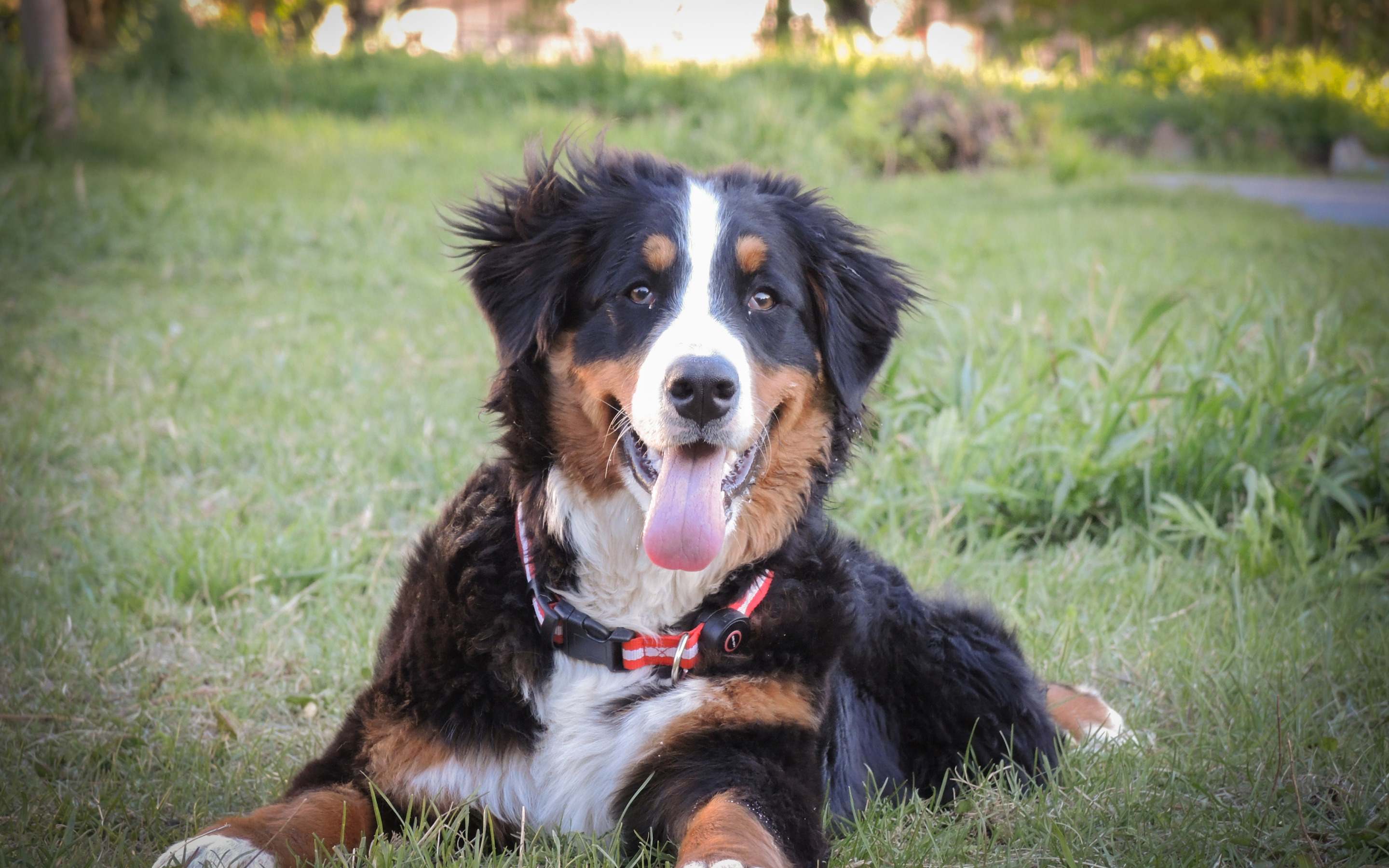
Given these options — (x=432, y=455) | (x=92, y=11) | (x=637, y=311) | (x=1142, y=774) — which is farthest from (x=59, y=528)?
(x=92, y=11)

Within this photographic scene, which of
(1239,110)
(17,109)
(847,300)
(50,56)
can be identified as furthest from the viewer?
(1239,110)

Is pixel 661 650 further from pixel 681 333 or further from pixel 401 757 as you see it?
pixel 681 333

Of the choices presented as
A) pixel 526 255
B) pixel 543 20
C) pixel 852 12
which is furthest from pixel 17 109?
pixel 543 20

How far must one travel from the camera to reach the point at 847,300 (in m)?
2.76

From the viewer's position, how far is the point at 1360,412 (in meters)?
4.38

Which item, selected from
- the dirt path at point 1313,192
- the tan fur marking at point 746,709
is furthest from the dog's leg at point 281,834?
the dirt path at point 1313,192

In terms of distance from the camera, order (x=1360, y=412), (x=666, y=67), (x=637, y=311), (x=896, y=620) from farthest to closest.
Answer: (x=666, y=67)
(x=1360, y=412)
(x=896, y=620)
(x=637, y=311)

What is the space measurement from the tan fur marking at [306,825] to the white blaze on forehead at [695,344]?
0.96 m

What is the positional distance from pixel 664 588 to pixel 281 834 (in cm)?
93

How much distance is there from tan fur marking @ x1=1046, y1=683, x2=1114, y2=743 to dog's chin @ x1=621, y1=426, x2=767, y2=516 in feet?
3.71

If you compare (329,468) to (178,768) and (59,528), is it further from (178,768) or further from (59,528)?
A: (178,768)

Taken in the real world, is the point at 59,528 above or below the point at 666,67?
below

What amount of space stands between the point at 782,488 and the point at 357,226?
24.4 feet

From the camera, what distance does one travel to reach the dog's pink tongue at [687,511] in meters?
2.34
